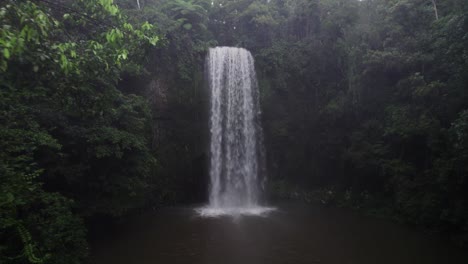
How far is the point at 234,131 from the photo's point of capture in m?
16.3

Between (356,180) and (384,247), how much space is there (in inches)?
232

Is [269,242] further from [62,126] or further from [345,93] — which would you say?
[345,93]

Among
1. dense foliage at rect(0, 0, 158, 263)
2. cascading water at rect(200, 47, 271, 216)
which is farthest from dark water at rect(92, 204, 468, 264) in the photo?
cascading water at rect(200, 47, 271, 216)

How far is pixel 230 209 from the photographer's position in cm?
1445

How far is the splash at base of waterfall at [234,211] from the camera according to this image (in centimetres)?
1336

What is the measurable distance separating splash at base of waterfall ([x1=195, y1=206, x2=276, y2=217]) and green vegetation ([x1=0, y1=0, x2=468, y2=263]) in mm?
1786

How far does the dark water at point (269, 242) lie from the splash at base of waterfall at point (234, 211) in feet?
2.36

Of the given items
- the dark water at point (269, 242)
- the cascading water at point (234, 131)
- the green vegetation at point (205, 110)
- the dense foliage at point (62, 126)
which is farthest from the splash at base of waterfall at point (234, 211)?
the dense foliage at point (62, 126)

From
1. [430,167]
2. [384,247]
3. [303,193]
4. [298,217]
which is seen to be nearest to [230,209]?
[298,217]

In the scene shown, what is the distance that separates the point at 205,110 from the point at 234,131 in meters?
1.76

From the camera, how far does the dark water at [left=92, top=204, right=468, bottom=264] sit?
8.48m

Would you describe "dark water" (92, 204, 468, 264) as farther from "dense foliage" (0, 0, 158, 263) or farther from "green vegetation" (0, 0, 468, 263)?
"dense foliage" (0, 0, 158, 263)

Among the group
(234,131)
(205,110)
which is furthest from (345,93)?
(205,110)

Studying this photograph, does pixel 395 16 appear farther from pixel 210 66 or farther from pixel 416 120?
pixel 210 66
